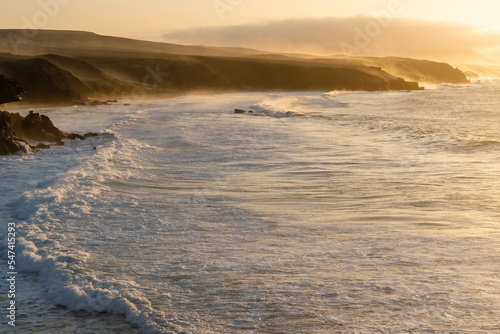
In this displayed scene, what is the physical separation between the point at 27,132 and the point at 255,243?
16499mm

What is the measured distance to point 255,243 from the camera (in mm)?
7234

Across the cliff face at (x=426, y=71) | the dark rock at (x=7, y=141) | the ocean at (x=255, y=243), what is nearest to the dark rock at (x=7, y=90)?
the dark rock at (x=7, y=141)

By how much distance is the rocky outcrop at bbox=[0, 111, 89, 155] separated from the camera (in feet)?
56.9

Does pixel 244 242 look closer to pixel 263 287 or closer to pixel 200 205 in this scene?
pixel 263 287

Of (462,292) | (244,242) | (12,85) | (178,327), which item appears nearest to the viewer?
(178,327)

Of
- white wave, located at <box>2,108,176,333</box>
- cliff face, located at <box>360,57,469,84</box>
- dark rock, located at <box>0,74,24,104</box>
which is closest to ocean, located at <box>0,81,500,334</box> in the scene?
white wave, located at <box>2,108,176,333</box>

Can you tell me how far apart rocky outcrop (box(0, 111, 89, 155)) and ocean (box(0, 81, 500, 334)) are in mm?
2712

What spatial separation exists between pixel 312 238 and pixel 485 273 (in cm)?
237

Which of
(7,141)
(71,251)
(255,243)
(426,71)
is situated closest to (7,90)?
(7,141)

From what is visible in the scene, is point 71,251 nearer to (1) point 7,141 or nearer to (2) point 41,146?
(1) point 7,141

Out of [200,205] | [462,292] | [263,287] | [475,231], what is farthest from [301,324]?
[200,205]

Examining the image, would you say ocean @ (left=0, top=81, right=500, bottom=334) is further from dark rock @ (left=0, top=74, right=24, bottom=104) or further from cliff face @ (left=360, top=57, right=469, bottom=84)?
cliff face @ (left=360, top=57, right=469, bottom=84)

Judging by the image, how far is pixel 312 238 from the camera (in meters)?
7.39

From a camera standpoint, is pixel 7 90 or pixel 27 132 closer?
pixel 7 90
